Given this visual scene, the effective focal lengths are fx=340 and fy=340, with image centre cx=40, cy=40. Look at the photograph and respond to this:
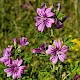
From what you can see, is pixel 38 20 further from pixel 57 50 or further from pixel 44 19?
pixel 57 50

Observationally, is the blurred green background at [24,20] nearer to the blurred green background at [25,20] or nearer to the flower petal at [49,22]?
the blurred green background at [25,20]

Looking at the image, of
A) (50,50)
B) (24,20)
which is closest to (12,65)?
(50,50)

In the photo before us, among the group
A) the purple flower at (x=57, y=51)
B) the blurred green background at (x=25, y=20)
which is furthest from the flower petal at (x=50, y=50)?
the blurred green background at (x=25, y=20)

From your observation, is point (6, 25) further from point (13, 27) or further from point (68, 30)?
point (68, 30)

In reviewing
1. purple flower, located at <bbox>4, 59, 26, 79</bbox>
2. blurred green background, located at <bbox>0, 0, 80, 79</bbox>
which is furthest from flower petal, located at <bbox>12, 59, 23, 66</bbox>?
blurred green background, located at <bbox>0, 0, 80, 79</bbox>

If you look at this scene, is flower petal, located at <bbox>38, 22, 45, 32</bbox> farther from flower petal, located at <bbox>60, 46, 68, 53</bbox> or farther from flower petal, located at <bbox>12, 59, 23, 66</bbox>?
flower petal, located at <bbox>12, 59, 23, 66</bbox>
